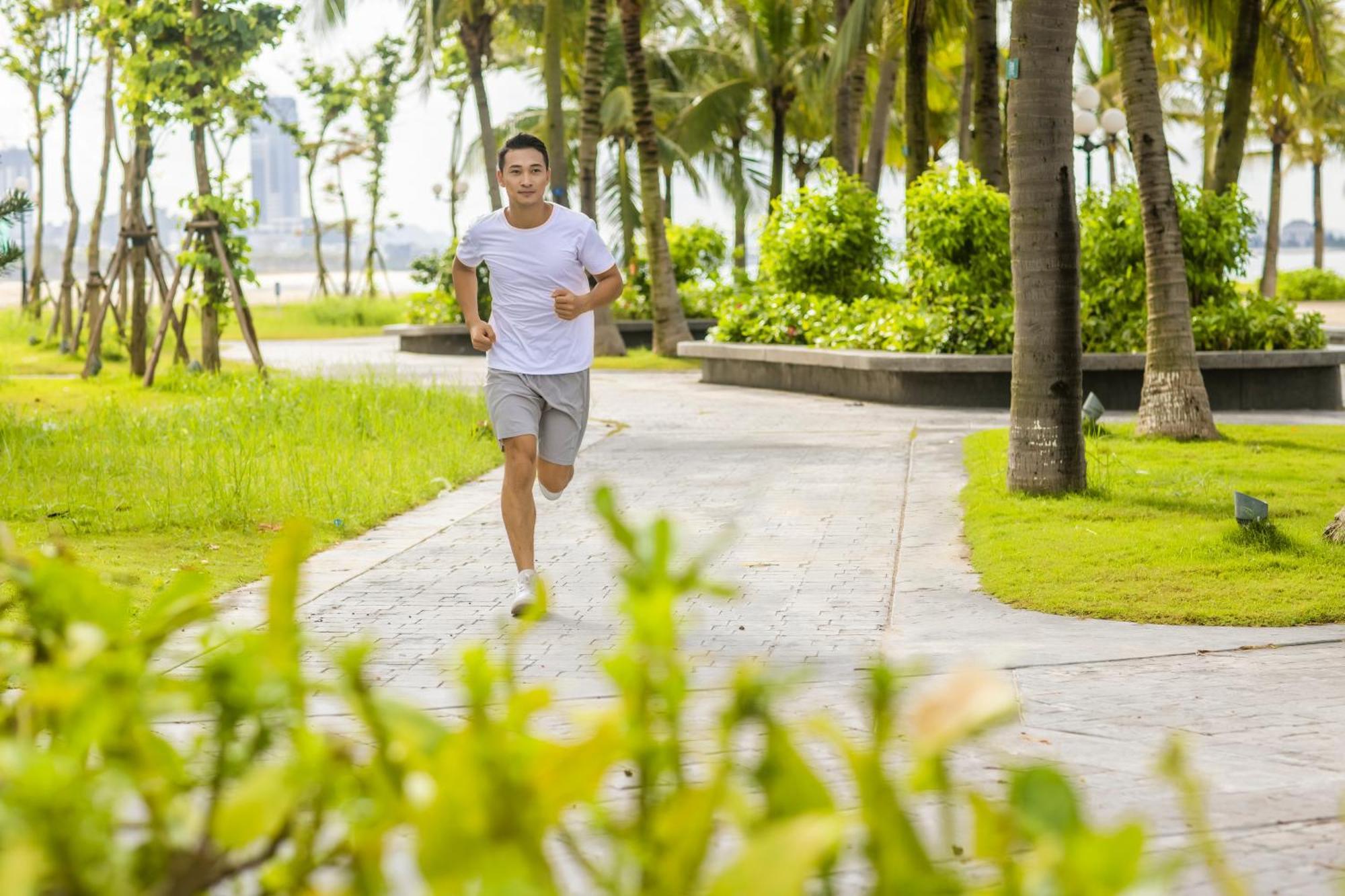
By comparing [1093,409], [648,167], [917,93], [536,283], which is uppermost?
[917,93]

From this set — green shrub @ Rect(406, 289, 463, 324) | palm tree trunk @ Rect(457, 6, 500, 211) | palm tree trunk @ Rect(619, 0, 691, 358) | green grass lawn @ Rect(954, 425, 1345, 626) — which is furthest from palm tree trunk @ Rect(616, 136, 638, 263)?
green grass lawn @ Rect(954, 425, 1345, 626)

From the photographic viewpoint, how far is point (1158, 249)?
12398 mm

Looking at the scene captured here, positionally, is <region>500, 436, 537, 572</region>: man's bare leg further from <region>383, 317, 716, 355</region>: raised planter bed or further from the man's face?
<region>383, 317, 716, 355</region>: raised planter bed

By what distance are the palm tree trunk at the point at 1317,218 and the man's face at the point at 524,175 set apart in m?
60.0

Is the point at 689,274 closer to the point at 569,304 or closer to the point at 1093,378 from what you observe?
the point at 1093,378

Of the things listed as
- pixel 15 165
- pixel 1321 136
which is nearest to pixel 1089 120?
pixel 15 165

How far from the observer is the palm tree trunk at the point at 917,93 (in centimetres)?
1933

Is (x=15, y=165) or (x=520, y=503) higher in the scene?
(x=15, y=165)

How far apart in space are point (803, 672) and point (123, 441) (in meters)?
12.1

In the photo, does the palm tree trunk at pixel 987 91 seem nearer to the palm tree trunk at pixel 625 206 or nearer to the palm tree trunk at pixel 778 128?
the palm tree trunk at pixel 778 128

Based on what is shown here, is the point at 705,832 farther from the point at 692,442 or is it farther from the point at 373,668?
the point at 692,442

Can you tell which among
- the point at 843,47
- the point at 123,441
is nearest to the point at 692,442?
the point at 123,441

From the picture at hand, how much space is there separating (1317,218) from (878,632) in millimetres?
62935

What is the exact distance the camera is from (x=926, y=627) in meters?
6.48
